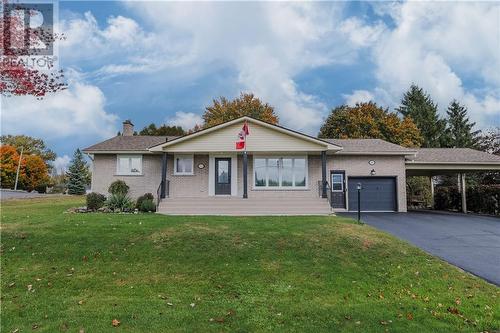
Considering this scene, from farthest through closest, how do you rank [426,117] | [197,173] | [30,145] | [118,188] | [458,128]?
1. [30,145]
2. [458,128]
3. [426,117]
4. [197,173]
5. [118,188]

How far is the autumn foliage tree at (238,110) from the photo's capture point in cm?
4100

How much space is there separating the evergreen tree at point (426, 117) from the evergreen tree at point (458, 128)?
3.54 ft

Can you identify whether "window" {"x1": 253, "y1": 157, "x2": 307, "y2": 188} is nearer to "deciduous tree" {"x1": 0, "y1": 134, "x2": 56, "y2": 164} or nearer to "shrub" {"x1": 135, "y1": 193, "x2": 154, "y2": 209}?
"shrub" {"x1": 135, "y1": 193, "x2": 154, "y2": 209}

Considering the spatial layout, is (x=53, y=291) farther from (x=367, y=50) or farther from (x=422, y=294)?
(x=367, y=50)

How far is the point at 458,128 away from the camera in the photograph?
A: 48.3 metres

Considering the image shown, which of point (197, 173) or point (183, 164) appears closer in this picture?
point (197, 173)

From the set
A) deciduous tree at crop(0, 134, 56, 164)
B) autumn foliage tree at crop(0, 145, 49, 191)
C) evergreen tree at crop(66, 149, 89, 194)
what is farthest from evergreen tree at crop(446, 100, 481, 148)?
deciduous tree at crop(0, 134, 56, 164)

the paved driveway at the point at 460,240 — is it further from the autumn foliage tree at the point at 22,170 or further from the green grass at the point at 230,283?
the autumn foliage tree at the point at 22,170

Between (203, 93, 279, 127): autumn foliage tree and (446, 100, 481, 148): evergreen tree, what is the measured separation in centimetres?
2528

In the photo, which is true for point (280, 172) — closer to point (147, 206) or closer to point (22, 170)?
point (147, 206)

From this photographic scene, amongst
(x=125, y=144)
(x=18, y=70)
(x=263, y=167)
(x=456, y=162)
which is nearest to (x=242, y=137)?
(x=263, y=167)

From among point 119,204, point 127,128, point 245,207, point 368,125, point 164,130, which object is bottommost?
point 245,207

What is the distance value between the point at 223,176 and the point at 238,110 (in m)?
22.5

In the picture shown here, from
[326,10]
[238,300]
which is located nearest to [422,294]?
[238,300]
